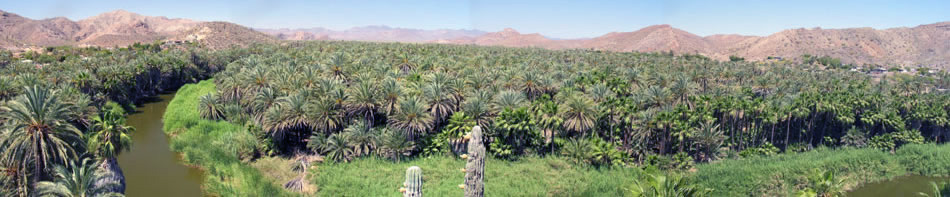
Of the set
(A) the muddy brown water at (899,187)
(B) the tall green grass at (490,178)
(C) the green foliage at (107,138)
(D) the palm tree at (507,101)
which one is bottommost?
(A) the muddy brown water at (899,187)

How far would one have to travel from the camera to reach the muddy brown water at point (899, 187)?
36.0 meters

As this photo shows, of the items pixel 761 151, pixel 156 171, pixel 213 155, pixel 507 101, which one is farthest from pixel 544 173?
pixel 156 171

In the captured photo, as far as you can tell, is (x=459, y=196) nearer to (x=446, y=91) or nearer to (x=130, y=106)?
(x=446, y=91)

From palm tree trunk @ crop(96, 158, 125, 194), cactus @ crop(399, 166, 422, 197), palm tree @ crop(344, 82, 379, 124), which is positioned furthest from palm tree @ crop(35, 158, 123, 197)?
cactus @ crop(399, 166, 422, 197)

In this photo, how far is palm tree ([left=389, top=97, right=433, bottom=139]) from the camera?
116ft

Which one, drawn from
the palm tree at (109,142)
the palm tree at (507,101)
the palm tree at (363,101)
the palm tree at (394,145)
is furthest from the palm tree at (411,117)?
the palm tree at (109,142)

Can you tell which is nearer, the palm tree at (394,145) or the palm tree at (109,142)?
the palm tree at (109,142)

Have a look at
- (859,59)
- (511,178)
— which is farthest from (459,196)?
(859,59)

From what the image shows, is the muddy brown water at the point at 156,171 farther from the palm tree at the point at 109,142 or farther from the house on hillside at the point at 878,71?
the house on hillside at the point at 878,71

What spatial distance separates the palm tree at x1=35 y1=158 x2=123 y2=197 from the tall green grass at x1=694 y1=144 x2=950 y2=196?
36.5 meters

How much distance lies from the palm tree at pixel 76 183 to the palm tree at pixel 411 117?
703 inches

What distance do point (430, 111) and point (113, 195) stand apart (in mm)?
21188

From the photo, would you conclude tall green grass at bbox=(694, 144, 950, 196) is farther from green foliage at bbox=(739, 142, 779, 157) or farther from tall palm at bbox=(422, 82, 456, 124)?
tall palm at bbox=(422, 82, 456, 124)

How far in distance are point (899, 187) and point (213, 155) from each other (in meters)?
55.3
